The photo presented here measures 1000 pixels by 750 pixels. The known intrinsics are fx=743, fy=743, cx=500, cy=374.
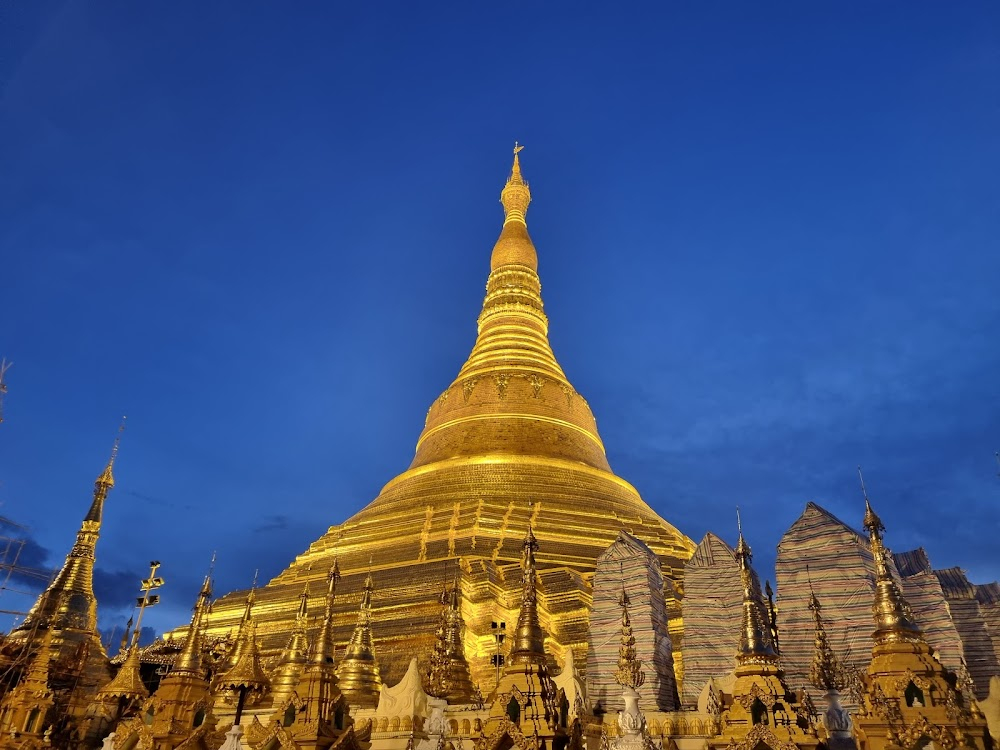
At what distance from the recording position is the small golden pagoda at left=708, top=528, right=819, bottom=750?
691cm

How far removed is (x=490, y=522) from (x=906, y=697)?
14.8 m

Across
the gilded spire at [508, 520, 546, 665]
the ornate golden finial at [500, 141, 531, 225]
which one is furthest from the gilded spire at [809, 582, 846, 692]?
the ornate golden finial at [500, 141, 531, 225]

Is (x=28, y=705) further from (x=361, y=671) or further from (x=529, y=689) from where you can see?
(x=529, y=689)

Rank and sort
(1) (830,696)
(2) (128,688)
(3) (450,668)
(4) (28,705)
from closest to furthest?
(1) (830,696)
(3) (450,668)
(4) (28,705)
(2) (128,688)

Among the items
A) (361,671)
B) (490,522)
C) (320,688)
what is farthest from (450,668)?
(490,522)

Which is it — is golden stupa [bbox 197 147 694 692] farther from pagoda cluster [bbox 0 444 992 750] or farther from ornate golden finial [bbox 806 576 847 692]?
ornate golden finial [bbox 806 576 847 692]

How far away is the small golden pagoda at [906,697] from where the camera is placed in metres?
7.28

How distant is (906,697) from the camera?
764 cm

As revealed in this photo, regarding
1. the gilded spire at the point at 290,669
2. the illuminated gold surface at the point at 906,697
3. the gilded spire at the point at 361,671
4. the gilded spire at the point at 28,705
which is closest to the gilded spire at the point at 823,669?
the illuminated gold surface at the point at 906,697

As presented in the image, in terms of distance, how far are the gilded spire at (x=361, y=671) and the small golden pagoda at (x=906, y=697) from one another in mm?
8615

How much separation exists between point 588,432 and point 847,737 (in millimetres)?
A: 18786

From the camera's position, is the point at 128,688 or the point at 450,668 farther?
the point at 128,688


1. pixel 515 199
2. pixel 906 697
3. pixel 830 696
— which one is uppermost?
pixel 515 199

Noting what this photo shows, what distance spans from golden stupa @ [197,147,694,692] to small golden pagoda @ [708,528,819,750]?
7.26m
